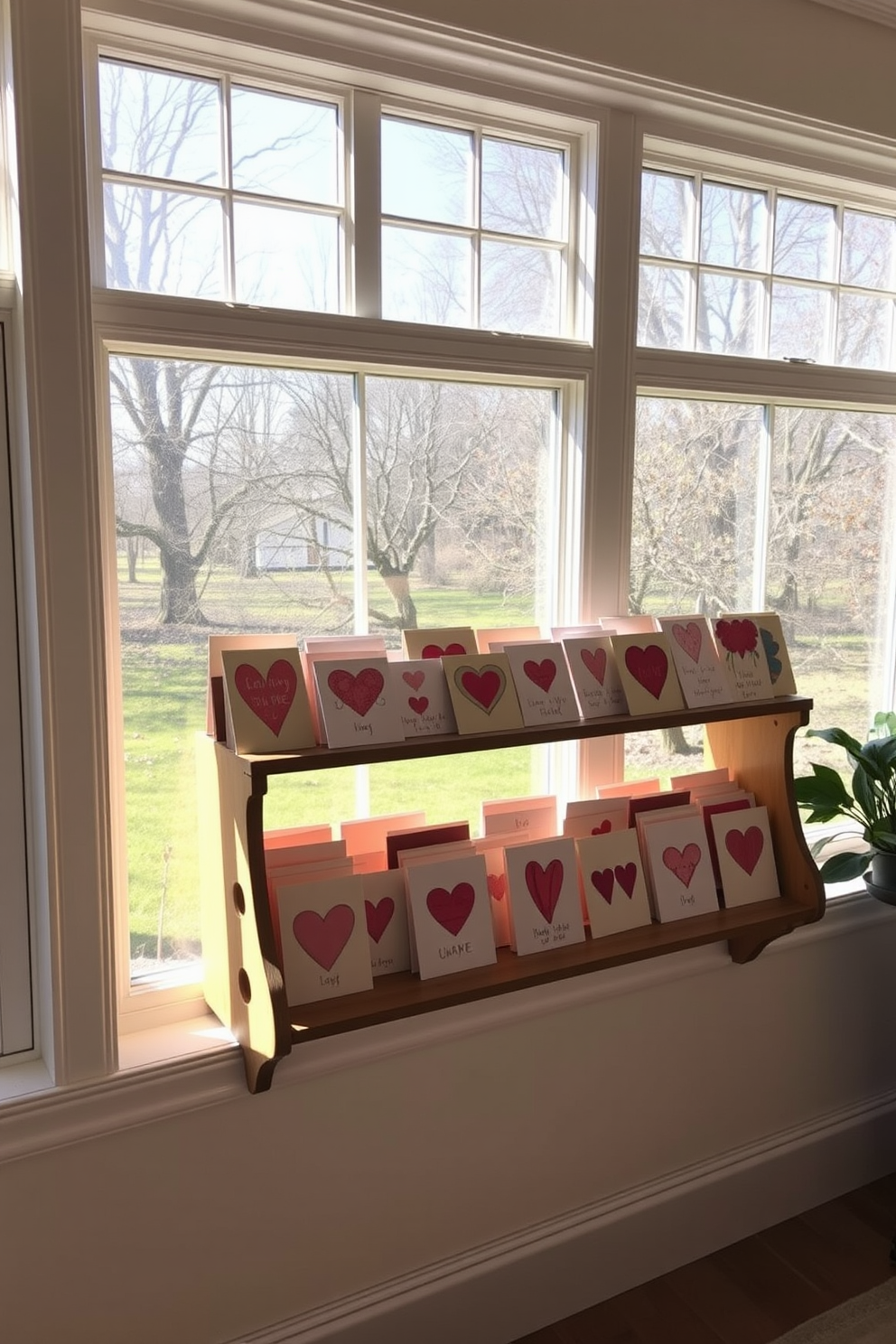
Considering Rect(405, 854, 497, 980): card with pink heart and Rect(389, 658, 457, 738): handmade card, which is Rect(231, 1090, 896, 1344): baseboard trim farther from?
Rect(389, 658, 457, 738): handmade card

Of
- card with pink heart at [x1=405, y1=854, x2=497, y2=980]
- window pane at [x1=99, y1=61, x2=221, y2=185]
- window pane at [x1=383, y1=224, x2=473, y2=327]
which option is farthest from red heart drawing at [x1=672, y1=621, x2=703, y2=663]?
window pane at [x1=99, y1=61, x2=221, y2=185]

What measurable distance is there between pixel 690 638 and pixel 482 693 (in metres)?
0.50

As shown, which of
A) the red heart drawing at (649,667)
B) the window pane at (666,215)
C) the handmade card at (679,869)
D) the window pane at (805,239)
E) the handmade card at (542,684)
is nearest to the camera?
the handmade card at (542,684)

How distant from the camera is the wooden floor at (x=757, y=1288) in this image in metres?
2.04

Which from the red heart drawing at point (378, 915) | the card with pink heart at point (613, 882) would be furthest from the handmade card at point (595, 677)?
the red heart drawing at point (378, 915)

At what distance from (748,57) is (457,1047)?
2.07m

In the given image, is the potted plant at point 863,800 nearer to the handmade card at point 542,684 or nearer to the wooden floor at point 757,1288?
the handmade card at point 542,684

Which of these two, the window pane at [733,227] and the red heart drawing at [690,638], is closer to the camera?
the red heart drawing at [690,638]

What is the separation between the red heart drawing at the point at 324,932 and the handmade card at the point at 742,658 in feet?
2.99

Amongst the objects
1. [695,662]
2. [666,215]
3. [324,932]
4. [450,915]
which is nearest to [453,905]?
[450,915]

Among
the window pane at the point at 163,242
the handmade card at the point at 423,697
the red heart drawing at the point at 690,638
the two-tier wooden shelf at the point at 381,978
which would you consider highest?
the window pane at the point at 163,242

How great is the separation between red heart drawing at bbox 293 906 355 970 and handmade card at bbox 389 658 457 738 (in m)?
0.32

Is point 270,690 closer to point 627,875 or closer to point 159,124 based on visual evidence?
point 627,875

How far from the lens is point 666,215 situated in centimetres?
218
